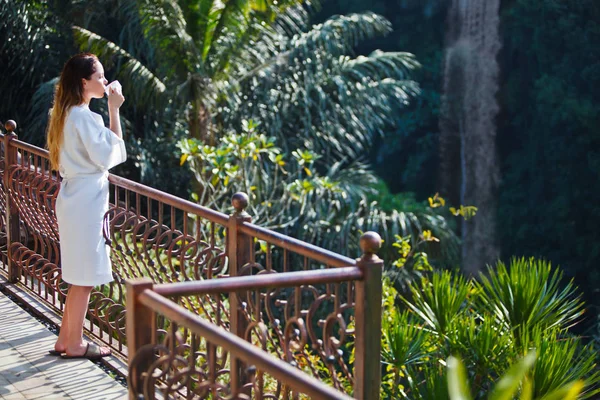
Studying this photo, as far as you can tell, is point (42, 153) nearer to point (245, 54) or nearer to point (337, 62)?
point (245, 54)

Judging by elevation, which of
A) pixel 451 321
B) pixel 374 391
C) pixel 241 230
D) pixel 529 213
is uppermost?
pixel 241 230

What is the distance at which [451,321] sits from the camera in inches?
201

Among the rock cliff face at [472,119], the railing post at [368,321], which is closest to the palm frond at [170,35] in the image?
the railing post at [368,321]

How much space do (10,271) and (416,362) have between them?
8.25ft

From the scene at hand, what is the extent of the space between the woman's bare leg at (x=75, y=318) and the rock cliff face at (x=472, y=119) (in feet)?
51.3

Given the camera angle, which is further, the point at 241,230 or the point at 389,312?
the point at 389,312

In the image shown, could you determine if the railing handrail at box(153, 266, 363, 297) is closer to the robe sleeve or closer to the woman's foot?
the robe sleeve

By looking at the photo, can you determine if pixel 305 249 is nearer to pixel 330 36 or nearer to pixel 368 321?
pixel 368 321

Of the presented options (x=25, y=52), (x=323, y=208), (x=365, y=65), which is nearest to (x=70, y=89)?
(x=323, y=208)

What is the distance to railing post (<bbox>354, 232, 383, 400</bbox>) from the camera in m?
2.90

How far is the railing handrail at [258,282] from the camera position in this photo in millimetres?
2514

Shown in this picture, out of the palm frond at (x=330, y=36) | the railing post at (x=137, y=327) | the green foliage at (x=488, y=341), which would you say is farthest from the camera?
the palm frond at (x=330, y=36)

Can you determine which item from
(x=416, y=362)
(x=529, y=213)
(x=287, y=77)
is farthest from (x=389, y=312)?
(x=529, y=213)

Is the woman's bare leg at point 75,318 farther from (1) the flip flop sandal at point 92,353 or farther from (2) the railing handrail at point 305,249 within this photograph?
(2) the railing handrail at point 305,249
